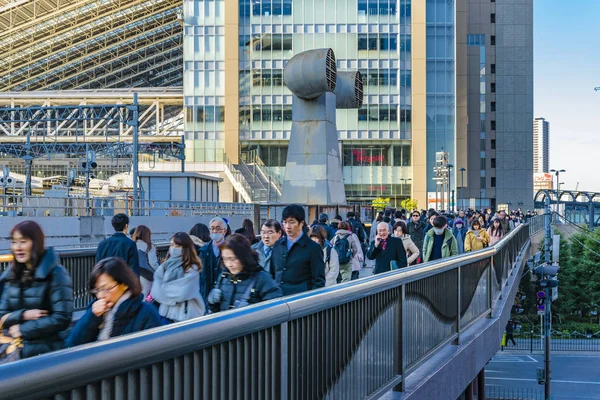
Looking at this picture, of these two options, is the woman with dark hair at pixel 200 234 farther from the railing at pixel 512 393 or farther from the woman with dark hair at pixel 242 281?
the railing at pixel 512 393

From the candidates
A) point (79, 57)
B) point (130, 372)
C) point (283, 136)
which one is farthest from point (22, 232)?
point (79, 57)

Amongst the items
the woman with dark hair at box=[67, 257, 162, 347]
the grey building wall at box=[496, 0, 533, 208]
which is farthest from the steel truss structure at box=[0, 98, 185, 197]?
the grey building wall at box=[496, 0, 533, 208]

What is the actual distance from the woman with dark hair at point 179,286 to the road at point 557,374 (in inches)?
1248

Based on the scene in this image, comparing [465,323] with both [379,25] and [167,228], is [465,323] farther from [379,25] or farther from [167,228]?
[379,25]

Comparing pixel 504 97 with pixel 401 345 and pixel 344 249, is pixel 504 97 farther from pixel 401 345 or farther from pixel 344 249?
pixel 401 345

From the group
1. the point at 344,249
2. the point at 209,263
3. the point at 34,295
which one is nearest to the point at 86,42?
the point at 344,249

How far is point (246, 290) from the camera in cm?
533

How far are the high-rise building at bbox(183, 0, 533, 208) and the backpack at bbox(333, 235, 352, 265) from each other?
185 ft

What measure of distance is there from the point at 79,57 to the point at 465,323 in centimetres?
8812

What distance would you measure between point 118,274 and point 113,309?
204 mm

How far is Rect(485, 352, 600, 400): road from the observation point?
116 feet

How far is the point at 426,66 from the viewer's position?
71688 mm

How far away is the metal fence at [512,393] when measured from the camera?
3372 cm

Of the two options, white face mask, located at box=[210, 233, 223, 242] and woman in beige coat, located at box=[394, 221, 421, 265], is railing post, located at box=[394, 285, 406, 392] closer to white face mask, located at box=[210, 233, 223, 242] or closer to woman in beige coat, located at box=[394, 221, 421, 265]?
white face mask, located at box=[210, 233, 223, 242]
